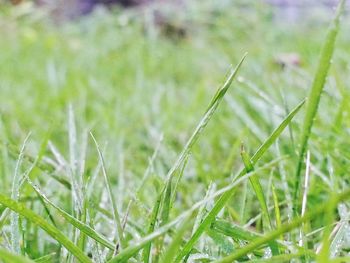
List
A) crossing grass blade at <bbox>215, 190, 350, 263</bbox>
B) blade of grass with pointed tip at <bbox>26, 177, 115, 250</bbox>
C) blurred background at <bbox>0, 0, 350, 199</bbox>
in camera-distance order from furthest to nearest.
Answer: blurred background at <bbox>0, 0, 350, 199</bbox> → blade of grass with pointed tip at <bbox>26, 177, 115, 250</bbox> → crossing grass blade at <bbox>215, 190, 350, 263</bbox>

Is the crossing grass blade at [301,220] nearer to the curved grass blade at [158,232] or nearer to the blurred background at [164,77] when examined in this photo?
the curved grass blade at [158,232]

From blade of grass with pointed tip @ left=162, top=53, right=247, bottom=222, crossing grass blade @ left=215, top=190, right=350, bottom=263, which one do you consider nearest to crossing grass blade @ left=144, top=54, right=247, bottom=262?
blade of grass with pointed tip @ left=162, top=53, right=247, bottom=222

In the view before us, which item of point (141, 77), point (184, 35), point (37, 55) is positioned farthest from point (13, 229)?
point (184, 35)

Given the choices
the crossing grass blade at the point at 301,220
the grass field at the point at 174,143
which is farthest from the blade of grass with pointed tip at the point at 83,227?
the crossing grass blade at the point at 301,220

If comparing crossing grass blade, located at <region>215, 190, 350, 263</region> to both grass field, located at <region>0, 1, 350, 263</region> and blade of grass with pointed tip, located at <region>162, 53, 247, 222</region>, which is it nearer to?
grass field, located at <region>0, 1, 350, 263</region>

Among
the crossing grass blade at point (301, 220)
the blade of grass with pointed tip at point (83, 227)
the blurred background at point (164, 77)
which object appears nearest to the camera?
the crossing grass blade at point (301, 220)

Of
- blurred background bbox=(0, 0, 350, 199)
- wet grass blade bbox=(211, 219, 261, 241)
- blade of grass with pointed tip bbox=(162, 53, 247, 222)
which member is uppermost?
blade of grass with pointed tip bbox=(162, 53, 247, 222)

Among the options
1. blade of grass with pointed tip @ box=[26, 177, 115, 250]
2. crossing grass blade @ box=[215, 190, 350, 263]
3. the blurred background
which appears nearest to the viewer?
crossing grass blade @ box=[215, 190, 350, 263]

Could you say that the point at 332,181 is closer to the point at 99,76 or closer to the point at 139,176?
the point at 139,176

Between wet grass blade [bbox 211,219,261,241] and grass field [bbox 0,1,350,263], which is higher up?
wet grass blade [bbox 211,219,261,241]

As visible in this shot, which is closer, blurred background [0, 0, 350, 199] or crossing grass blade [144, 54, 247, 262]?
crossing grass blade [144, 54, 247, 262]
